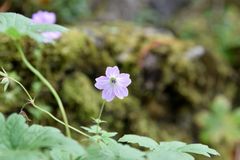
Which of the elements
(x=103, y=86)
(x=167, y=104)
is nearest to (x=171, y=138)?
(x=167, y=104)

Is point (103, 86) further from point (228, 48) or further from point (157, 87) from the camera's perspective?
point (228, 48)

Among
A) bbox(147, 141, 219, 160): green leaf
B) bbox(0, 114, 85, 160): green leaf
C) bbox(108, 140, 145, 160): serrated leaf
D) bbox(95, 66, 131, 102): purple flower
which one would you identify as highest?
bbox(95, 66, 131, 102): purple flower

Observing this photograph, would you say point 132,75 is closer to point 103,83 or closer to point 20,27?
point 103,83

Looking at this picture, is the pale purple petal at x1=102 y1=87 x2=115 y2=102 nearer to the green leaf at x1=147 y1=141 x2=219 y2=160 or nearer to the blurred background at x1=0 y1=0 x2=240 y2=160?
the green leaf at x1=147 y1=141 x2=219 y2=160

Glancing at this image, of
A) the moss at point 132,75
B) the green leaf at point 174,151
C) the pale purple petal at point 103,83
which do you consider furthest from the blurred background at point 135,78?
the green leaf at point 174,151

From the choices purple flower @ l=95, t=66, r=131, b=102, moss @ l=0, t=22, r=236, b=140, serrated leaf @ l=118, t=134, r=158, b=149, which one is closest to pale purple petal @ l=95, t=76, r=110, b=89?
purple flower @ l=95, t=66, r=131, b=102

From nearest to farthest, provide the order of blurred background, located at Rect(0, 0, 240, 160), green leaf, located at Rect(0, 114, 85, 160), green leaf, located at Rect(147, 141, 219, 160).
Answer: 1. green leaf, located at Rect(0, 114, 85, 160)
2. green leaf, located at Rect(147, 141, 219, 160)
3. blurred background, located at Rect(0, 0, 240, 160)
